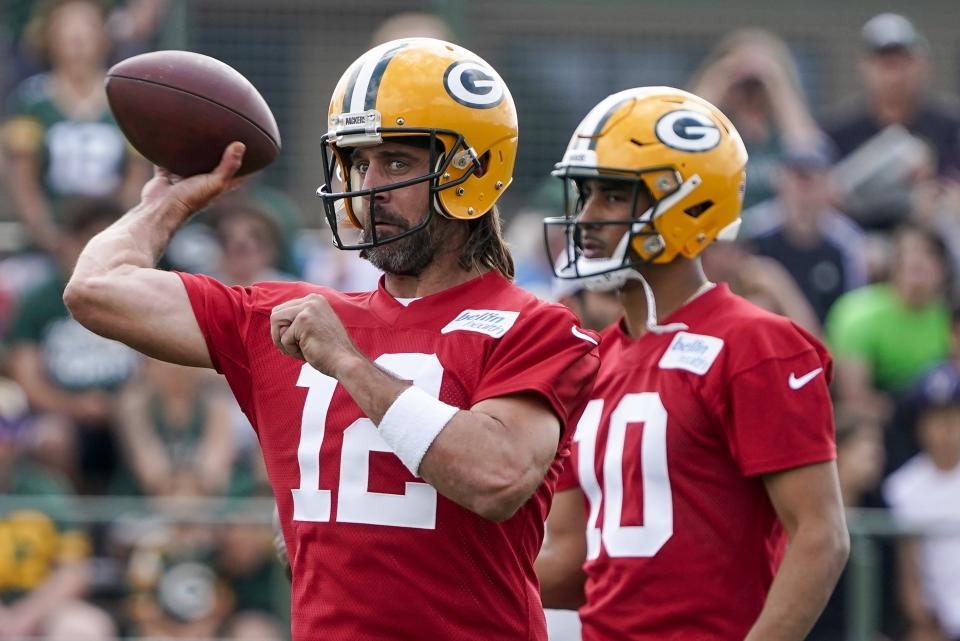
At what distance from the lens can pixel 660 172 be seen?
4461 mm

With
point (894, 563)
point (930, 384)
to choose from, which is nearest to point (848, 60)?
point (930, 384)

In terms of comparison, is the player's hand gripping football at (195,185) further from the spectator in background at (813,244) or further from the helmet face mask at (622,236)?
the spectator in background at (813,244)

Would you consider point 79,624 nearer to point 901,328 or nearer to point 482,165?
point 482,165

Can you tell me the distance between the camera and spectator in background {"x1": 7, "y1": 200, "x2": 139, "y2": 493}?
8.23 meters

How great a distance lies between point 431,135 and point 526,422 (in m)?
0.74

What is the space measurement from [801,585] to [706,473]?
39 cm

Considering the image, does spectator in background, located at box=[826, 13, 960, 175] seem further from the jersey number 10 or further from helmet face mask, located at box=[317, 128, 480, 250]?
helmet face mask, located at box=[317, 128, 480, 250]

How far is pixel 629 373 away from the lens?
4371 mm

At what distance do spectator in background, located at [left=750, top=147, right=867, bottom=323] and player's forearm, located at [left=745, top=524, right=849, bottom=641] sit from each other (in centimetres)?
479

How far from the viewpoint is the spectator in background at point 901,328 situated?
8.26 m

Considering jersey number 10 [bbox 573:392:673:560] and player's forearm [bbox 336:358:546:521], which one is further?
jersey number 10 [bbox 573:392:673:560]

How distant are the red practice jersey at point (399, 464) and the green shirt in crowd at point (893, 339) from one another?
488 cm

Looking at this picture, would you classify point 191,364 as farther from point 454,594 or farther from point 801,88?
point 801,88

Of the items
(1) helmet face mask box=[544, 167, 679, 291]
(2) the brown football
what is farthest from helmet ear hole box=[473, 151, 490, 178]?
(1) helmet face mask box=[544, 167, 679, 291]
